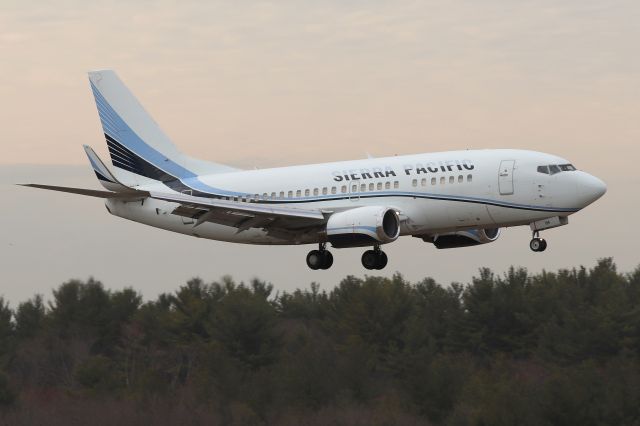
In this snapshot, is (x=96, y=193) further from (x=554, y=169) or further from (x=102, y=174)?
(x=554, y=169)

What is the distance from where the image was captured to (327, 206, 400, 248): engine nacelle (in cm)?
5322

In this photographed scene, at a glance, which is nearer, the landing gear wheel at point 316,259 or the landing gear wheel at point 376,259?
the landing gear wheel at point 376,259

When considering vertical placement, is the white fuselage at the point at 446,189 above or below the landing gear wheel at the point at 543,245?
above

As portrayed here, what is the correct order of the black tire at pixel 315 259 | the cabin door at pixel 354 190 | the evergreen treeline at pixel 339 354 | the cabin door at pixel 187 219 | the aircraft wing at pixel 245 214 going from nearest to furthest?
the aircraft wing at pixel 245 214
the cabin door at pixel 354 190
the black tire at pixel 315 259
the cabin door at pixel 187 219
the evergreen treeline at pixel 339 354

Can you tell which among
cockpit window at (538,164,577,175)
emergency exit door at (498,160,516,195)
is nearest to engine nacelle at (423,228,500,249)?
emergency exit door at (498,160,516,195)

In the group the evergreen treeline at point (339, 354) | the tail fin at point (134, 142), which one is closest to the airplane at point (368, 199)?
the tail fin at point (134, 142)

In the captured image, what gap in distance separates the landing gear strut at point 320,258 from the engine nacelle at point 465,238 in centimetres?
464

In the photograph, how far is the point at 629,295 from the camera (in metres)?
148

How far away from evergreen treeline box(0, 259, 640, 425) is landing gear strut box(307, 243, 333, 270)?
5640cm

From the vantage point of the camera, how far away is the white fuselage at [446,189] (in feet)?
174

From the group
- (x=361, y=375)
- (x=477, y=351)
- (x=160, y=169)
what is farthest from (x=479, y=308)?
(x=160, y=169)

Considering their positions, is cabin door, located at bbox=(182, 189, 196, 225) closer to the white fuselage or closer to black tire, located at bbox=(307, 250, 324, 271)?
the white fuselage

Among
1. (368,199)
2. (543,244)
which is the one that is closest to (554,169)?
(543,244)

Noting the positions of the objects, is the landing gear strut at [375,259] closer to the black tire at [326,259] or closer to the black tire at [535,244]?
the black tire at [326,259]
